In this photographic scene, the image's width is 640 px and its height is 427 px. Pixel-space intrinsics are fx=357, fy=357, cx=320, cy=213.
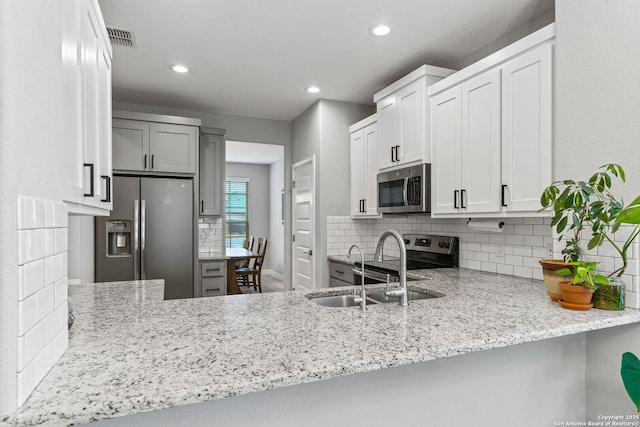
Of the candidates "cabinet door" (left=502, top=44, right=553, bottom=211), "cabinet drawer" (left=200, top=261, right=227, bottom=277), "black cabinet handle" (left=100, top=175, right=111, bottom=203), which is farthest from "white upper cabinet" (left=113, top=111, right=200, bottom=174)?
"cabinet door" (left=502, top=44, right=553, bottom=211)

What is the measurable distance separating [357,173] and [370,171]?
264 millimetres

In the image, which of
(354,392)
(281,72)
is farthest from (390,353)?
(281,72)

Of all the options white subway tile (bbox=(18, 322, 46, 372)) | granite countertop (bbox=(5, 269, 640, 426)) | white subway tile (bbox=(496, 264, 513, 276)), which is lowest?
granite countertop (bbox=(5, 269, 640, 426))

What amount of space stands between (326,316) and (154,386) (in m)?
0.71

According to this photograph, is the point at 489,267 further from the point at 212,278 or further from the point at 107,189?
the point at 212,278

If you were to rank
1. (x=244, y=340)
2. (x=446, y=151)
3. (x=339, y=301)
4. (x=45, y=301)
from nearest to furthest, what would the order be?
(x=45, y=301), (x=244, y=340), (x=339, y=301), (x=446, y=151)

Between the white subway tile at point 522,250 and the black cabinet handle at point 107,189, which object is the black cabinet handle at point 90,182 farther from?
the white subway tile at point 522,250

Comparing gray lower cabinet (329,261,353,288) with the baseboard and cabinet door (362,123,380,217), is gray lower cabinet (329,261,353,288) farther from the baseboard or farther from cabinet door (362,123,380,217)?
the baseboard

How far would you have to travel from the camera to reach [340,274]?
3766mm

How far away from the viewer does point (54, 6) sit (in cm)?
97

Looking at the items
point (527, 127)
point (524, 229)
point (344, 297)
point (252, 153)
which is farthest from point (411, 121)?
point (252, 153)

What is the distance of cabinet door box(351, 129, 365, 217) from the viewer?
3.86m

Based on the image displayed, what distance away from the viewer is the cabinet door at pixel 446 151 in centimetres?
254

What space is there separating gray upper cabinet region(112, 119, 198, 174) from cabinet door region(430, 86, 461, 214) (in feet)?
8.59
